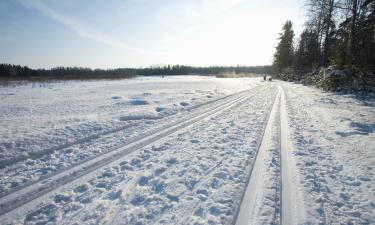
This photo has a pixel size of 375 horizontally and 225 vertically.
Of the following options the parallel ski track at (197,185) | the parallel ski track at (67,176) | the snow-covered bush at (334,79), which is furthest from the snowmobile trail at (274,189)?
the snow-covered bush at (334,79)

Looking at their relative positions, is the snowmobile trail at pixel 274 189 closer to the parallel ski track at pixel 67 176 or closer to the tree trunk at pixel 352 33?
the parallel ski track at pixel 67 176

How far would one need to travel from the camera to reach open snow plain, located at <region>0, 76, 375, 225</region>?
2.64m

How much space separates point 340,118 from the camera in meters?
7.35

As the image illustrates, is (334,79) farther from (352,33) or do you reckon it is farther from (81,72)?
Answer: (81,72)

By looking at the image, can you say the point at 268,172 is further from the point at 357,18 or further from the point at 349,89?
the point at 357,18

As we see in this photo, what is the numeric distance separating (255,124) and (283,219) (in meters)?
4.52

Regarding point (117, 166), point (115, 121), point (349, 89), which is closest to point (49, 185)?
point (117, 166)

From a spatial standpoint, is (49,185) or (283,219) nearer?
(283,219)

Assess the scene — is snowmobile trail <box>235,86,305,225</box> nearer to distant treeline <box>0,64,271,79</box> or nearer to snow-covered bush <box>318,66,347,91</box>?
snow-covered bush <box>318,66,347,91</box>

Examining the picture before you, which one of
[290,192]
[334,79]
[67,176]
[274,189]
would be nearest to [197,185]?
[274,189]

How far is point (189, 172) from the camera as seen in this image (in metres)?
3.71

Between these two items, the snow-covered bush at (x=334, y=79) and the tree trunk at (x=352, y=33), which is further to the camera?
the snow-covered bush at (x=334, y=79)

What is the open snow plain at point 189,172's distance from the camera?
2637 millimetres

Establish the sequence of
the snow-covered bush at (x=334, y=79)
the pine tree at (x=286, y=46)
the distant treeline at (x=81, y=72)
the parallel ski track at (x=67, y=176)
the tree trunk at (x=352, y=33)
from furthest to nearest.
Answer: the distant treeline at (x=81, y=72) < the pine tree at (x=286, y=46) < the snow-covered bush at (x=334, y=79) < the tree trunk at (x=352, y=33) < the parallel ski track at (x=67, y=176)
